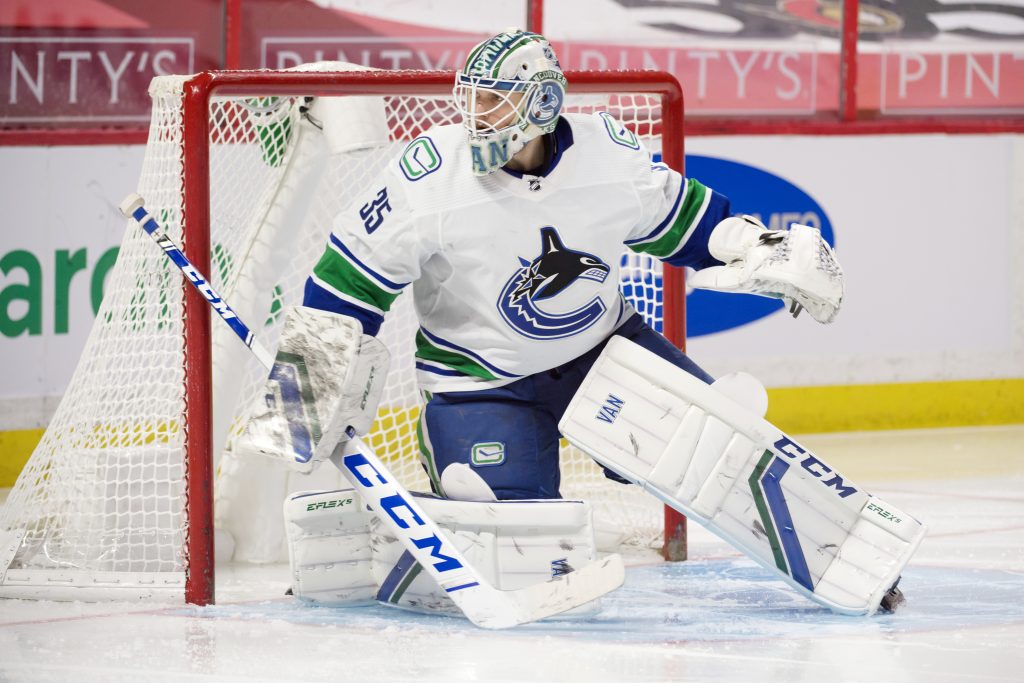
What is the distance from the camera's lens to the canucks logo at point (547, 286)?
286 centimetres

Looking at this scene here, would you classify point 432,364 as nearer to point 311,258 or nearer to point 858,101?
point 311,258

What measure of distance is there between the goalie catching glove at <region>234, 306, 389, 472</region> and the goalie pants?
0.18 meters

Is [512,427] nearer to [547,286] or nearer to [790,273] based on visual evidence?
[547,286]

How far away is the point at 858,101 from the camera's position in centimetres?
555

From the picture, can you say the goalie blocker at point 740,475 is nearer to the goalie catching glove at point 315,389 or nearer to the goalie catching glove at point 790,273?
the goalie catching glove at point 790,273

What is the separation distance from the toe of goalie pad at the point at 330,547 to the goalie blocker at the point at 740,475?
0.41 meters

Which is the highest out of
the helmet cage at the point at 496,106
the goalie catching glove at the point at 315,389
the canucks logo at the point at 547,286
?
the helmet cage at the point at 496,106

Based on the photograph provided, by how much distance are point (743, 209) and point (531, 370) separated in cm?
247

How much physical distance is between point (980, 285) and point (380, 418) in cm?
243

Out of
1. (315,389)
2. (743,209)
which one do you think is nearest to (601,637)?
(315,389)

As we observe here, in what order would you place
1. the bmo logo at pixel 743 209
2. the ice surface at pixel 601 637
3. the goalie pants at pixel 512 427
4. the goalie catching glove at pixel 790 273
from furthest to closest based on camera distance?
1. the bmo logo at pixel 743 209
2. the goalie pants at pixel 512 427
3. the goalie catching glove at pixel 790 273
4. the ice surface at pixel 601 637

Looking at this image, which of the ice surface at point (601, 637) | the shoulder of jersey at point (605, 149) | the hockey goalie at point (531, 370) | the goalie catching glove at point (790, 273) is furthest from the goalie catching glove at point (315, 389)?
the goalie catching glove at point (790, 273)

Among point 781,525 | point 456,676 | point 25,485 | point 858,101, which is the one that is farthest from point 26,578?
point 858,101

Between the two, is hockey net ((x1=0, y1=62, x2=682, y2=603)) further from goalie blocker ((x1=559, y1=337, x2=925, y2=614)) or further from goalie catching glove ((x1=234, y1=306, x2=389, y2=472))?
goalie blocker ((x1=559, y1=337, x2=925, y2=614))
